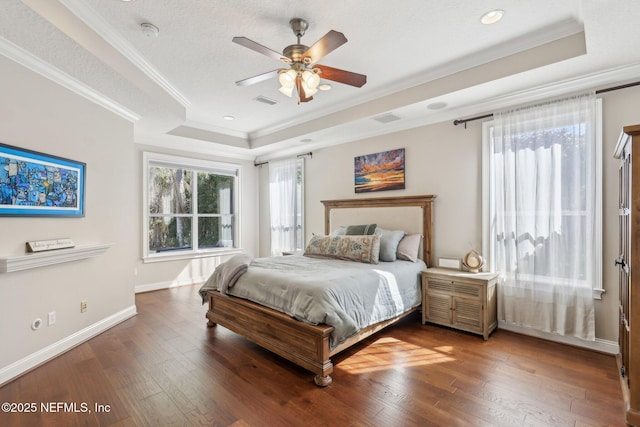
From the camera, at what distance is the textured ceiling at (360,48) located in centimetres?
224

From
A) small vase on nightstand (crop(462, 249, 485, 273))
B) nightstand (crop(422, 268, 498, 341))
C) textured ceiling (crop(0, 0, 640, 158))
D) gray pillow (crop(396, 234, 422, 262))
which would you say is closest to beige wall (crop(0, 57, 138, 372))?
textured ceiling (crop(0, 0, 640, 158))

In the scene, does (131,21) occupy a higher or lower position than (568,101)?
higher

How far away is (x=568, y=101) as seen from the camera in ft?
9.79

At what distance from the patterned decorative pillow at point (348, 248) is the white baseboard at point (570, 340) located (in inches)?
62.6

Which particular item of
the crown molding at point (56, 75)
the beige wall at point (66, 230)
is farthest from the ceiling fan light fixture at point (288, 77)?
the beige wall at point (66, 230)

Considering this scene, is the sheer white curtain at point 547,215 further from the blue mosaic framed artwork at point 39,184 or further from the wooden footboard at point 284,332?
the blue mosaic framed artwork at point 39,184

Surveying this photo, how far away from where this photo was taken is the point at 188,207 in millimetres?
5828

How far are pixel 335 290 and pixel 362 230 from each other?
1862 millimetres

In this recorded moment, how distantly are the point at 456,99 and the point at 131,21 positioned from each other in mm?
3153

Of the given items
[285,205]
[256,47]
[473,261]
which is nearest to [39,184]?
[256,47]

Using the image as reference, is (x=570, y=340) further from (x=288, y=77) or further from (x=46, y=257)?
(x=46, y=257)

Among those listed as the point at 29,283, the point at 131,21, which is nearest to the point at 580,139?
the point at 131,21

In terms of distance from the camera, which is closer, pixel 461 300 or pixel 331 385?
pixel 331 385

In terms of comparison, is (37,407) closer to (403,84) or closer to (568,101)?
(403,84)
